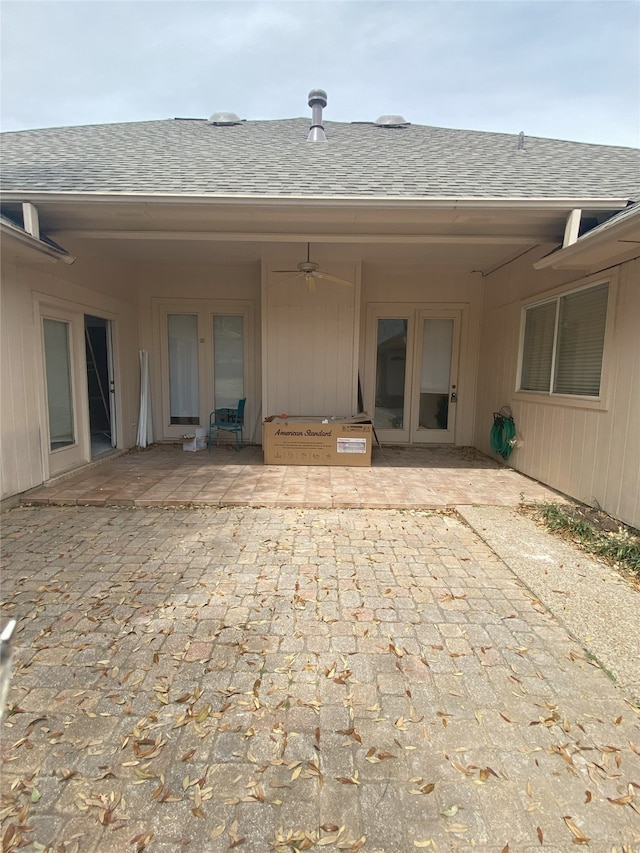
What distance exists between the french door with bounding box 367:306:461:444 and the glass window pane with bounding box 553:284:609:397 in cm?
238

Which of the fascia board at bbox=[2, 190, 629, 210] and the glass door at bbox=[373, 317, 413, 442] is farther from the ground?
the fascia board at bbox=[2, 190, 629, 210]

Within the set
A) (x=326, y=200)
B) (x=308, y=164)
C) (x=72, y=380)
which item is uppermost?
(x=308, y=164)

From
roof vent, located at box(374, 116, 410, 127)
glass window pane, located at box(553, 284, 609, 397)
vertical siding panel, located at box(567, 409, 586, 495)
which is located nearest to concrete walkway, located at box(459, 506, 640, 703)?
vertical siding panel, located at box(567, 409, 586, 495)

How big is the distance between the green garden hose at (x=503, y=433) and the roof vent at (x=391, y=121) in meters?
5.29

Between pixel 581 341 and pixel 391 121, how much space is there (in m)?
5.51

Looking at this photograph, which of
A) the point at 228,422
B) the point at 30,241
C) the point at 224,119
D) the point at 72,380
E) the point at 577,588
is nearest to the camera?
the point at 577,588

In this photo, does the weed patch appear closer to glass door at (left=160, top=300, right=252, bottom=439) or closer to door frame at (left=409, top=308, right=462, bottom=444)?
door frame at (left=409, top=308, right=462, bottom=444)

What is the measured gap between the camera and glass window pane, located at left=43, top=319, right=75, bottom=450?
4465mm

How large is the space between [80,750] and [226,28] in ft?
23.9

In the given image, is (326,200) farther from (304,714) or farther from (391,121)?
(391,121)

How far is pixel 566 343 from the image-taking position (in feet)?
14.0

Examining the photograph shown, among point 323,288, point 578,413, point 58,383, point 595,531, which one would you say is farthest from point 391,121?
point 595,531

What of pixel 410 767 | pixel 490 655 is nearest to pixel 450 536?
pixel 490 655

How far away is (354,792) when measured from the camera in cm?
129
